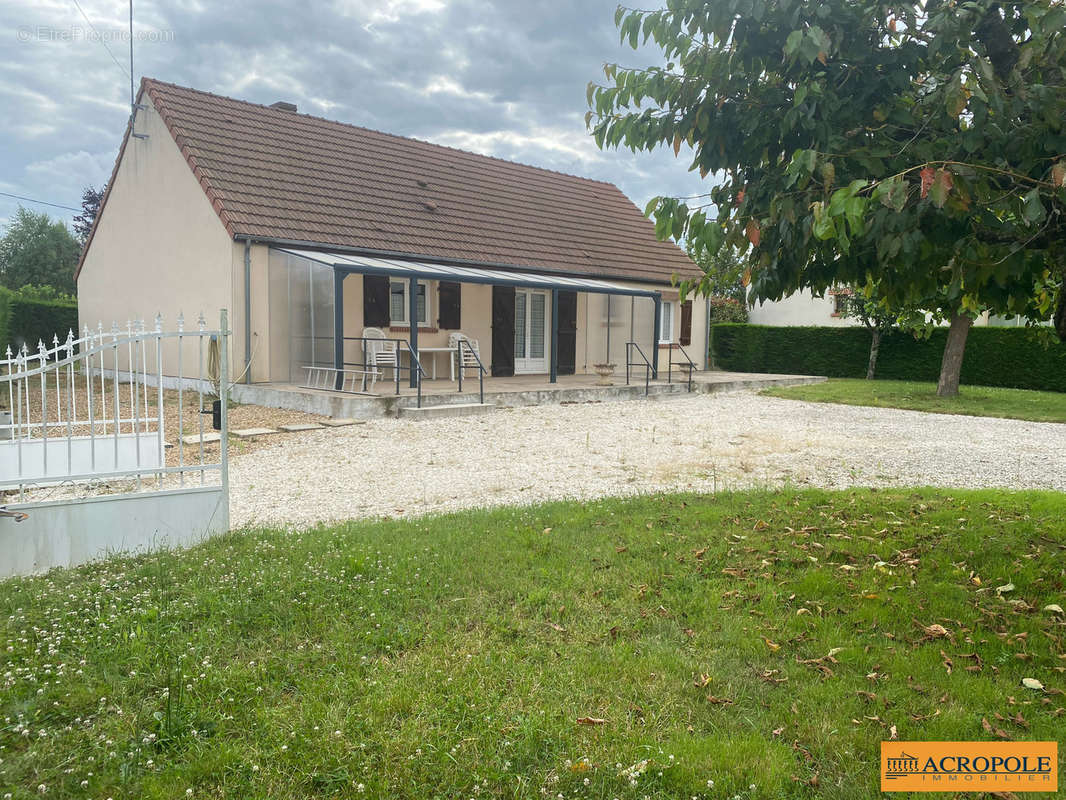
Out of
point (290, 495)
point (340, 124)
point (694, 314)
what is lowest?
point (290, 495)

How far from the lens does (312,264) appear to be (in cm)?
1418

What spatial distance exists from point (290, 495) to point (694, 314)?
678 inches

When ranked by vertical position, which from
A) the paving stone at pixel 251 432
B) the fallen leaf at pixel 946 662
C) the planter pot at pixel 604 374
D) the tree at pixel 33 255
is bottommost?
the paving stone at pixel 251 432

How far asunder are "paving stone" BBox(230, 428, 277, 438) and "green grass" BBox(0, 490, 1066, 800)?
5.26 m

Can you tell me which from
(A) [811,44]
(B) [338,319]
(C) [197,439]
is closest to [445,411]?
(B) [338,319]

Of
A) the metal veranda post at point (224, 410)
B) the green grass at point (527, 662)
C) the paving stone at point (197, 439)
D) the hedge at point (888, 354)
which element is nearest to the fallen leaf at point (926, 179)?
the green grass at point (527, 662)

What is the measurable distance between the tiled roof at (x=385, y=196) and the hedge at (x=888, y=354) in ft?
13.2

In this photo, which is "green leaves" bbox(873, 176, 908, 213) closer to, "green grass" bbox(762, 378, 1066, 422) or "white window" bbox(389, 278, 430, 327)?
"green grass" bbox(762, 378, 1066, 422)

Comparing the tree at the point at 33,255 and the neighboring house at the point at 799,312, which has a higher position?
the tree at the point at 33,255

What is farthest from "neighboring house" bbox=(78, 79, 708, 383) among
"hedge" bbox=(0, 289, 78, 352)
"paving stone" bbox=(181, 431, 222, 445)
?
"paving stone" bbox=(181, 431, 222, 445)

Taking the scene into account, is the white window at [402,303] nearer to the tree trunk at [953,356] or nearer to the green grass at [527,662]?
the green grass at [527,662]

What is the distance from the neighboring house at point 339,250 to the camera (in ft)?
47.6

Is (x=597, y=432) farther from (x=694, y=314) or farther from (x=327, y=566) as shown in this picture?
(x=694, y=314)

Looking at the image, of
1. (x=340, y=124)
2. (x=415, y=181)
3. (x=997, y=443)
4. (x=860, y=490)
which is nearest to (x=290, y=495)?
(x=860, y=490)
